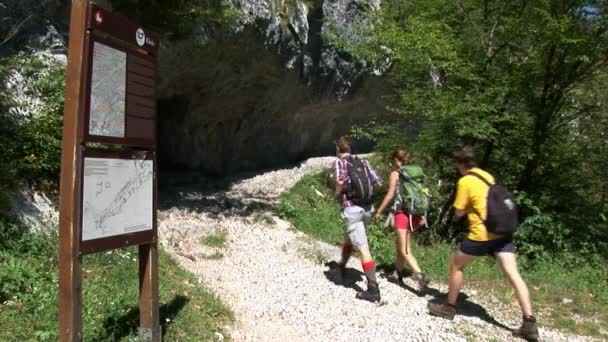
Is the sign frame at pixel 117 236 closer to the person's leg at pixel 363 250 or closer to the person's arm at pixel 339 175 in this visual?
the person's arm at pixel 339 175

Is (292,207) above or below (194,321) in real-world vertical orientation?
above

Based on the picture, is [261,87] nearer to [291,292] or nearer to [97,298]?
[291,292]

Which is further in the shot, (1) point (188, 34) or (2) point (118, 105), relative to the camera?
(1) point (188, 34)

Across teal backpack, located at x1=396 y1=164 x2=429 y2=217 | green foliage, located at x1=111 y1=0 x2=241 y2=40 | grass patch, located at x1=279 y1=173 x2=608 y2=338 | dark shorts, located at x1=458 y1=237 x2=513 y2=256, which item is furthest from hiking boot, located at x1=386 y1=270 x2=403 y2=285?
green foliage, located at x1=111 y1=0 x2=241 y2=40

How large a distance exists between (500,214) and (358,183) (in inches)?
62.6

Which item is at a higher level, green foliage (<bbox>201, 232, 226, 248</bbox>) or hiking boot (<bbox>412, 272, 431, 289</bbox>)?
green foliage (<bbox>201, 232, 226, 248</bbox>)

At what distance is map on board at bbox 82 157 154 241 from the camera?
3367 mm

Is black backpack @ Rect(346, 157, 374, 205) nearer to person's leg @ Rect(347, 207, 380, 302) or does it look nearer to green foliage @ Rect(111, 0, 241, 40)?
person's leg @ Rect(347, 207, 380, 302)

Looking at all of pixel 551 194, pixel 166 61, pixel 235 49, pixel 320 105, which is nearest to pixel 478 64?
pixel 551 194

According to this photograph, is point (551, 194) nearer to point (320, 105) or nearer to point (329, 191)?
point (329, 191)

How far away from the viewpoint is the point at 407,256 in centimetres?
667

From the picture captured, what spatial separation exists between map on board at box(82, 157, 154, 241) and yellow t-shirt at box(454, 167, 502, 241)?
3.23 metres

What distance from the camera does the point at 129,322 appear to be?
14.2 feet

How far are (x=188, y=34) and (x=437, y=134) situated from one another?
5.22 m
